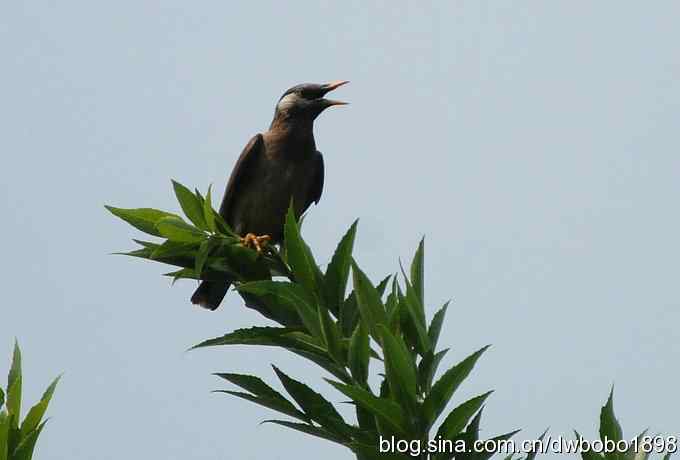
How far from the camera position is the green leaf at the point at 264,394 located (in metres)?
3.10

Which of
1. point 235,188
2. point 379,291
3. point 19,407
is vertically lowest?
point 19,407

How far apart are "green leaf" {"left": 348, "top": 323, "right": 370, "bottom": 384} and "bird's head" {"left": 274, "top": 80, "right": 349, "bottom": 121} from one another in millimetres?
4442

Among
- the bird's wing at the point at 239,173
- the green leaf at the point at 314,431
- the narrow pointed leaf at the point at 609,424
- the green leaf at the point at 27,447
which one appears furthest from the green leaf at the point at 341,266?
the bird's wing at the point at 239,173

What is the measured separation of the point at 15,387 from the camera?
3.25 meters

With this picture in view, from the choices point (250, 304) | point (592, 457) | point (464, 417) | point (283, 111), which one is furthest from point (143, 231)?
point (283, 111)

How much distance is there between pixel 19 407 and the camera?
3230mm

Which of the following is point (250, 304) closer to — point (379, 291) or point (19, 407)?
point (379, 291)

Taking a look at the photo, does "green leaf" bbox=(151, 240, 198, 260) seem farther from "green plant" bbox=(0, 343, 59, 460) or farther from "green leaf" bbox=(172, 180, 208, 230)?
"green plant" bbox=(0, 343, 59, 460)

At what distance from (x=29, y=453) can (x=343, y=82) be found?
4.99 m

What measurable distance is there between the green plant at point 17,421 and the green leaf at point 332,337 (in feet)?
2.75

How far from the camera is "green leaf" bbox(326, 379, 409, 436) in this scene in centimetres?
286

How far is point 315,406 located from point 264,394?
17cm

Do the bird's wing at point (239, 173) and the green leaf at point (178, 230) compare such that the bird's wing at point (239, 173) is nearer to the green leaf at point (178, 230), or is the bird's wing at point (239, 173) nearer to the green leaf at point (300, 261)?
the green leaf at point (178, 230)

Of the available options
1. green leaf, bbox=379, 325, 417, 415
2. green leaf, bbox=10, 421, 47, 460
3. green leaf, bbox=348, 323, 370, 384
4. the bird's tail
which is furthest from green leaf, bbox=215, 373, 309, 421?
the bird's tail
